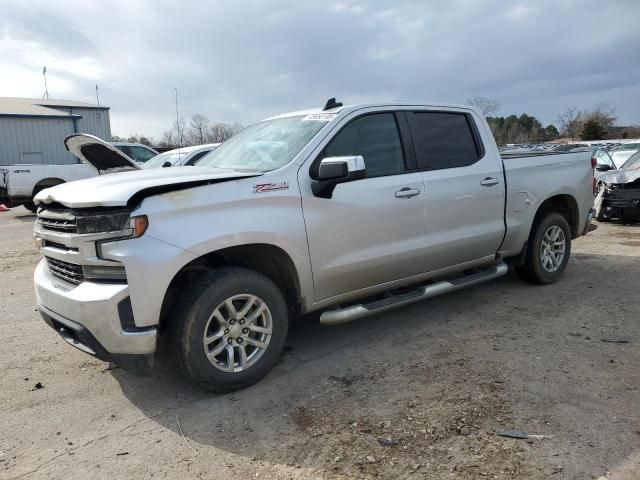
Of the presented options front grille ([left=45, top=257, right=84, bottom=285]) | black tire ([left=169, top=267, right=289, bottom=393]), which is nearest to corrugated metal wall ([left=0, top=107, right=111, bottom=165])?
front grille ([left=45, top=257, right=84, bottom=285])

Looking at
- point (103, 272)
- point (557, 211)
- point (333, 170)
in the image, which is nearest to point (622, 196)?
point (557, 211)

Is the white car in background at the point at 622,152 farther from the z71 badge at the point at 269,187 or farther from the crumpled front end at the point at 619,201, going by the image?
the z71 badge at the point at 269,187

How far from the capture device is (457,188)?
15.4ft

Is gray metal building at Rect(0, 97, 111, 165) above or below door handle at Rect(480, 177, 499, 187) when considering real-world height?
above

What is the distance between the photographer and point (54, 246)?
3527 mm

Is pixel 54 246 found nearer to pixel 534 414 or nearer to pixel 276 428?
pixel 276 428

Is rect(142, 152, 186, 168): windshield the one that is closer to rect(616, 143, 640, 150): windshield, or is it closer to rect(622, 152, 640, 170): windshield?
rect(622, 152, 640, 170): windshield

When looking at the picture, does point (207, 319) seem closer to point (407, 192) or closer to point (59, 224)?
point (59, 224)

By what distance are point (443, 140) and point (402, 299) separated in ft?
5.21

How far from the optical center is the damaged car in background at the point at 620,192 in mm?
9977

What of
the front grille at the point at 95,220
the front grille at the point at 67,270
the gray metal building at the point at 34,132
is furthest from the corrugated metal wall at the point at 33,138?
the front grille at the point at 95,220

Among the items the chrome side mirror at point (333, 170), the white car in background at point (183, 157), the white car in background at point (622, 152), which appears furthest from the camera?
the white car in background at point (622, 152)

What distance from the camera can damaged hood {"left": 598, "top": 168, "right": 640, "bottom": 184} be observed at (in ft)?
32.3

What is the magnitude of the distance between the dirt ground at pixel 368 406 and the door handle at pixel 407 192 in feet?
4.06
